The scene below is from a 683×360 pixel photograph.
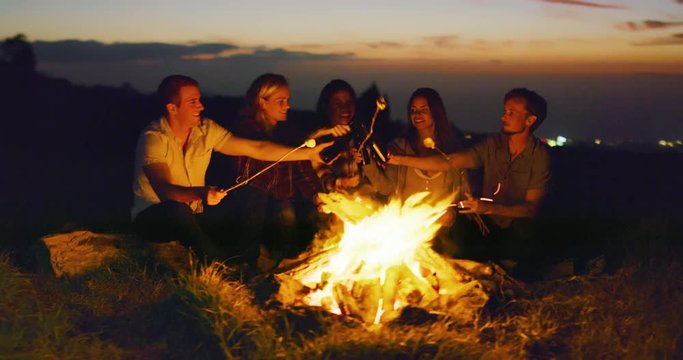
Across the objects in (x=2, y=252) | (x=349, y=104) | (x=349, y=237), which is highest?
(x=349, y=104)

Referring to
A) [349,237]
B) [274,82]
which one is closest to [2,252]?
[274,82]

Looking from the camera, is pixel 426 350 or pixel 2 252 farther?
pixel 2 252

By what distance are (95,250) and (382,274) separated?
2192mm

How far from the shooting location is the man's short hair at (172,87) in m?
6.38

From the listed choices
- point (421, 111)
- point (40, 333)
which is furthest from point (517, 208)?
point (40, 333)

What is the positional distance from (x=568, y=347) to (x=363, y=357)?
125 centimetres

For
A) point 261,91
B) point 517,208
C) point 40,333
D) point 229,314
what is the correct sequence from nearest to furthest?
point 40,333 < point 229,314 < point 517,208 < point 261,91

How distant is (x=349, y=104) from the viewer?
674cm

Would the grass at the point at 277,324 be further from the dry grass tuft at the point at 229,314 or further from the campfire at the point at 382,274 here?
the campfire at the point at 382,274

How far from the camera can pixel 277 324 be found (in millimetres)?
5070

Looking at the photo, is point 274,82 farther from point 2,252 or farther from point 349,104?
point 2,252

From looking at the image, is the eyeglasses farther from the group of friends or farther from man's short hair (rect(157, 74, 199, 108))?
man's short hair (rect(157, 74, 199, 108))

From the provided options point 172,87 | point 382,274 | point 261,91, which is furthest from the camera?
point 261,91

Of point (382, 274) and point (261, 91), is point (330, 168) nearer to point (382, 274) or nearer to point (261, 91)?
point (261, 91)
